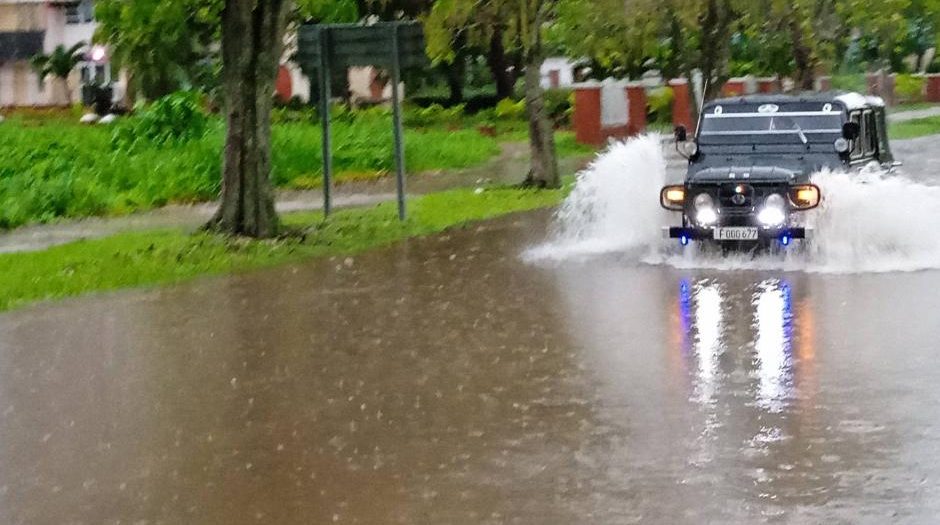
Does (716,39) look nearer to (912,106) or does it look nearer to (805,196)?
(805,196)

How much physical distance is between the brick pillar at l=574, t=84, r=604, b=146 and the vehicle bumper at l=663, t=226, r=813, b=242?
2317cm

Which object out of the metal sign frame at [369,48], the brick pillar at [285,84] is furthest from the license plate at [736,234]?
the brick pillar at [285,84]

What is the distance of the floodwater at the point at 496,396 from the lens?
7.98 metres

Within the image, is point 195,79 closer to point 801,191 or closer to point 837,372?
point 801,191

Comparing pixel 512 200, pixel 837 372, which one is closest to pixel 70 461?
pixel 837 372

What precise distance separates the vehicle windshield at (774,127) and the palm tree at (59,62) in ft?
146

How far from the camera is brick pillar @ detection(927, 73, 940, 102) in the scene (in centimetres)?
6419

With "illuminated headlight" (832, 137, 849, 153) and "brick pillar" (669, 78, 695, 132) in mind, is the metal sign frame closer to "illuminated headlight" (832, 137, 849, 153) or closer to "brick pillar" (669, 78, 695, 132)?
"illuminated headlight" (832, 137, 849, 153)

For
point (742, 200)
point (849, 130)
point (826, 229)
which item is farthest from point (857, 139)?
point (742, 200)

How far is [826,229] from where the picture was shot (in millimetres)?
16594

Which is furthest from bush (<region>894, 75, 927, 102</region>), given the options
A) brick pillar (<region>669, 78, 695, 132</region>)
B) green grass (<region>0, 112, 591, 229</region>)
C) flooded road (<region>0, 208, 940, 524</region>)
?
flooded road (<region>0, 208, 940, 524</region>)

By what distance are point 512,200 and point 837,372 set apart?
15.0 metres

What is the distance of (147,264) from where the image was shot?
17891 millimetres

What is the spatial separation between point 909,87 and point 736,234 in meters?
47.4
